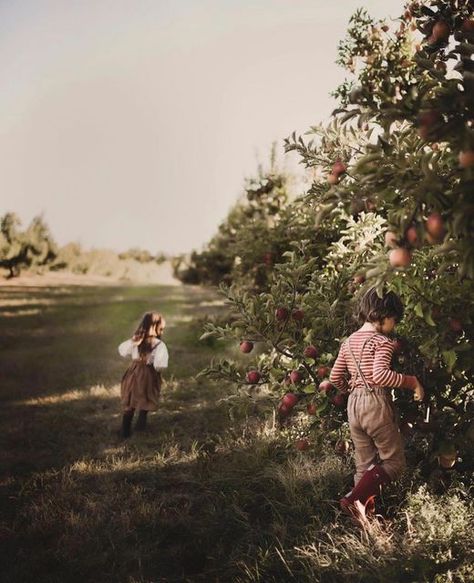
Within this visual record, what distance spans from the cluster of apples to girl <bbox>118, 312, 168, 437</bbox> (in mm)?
4038

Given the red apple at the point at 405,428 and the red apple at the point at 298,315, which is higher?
the red apple at the point at 298,315

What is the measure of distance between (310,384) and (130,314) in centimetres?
1248

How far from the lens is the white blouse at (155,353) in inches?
226

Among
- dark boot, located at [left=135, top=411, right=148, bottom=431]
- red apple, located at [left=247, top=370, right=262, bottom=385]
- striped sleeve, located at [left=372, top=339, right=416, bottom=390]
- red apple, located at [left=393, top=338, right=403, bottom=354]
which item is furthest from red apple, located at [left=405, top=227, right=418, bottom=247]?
dark boot, located at [left=135, top=411, right=148, bottom=431]

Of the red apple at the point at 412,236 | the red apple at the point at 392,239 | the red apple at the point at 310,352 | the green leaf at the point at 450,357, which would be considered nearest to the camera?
the red apple at the point at 412,236

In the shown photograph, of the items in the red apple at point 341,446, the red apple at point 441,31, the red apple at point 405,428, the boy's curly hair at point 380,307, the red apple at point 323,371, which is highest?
the red apple at point 441,31

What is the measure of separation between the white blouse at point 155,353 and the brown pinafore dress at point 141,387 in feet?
0.16

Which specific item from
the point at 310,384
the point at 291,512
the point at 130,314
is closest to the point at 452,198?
the point at 310,384

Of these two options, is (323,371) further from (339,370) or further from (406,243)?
(406,243)

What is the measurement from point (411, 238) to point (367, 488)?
1.98m

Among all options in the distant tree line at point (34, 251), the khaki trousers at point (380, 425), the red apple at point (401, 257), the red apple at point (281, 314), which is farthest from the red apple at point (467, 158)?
the distant tree line at point (34, 251)

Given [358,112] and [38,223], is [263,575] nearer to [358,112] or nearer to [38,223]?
[358,112]

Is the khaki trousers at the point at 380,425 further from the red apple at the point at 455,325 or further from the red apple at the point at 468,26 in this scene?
the red apple at the point at 468,26

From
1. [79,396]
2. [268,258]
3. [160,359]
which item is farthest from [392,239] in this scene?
[79,396]
